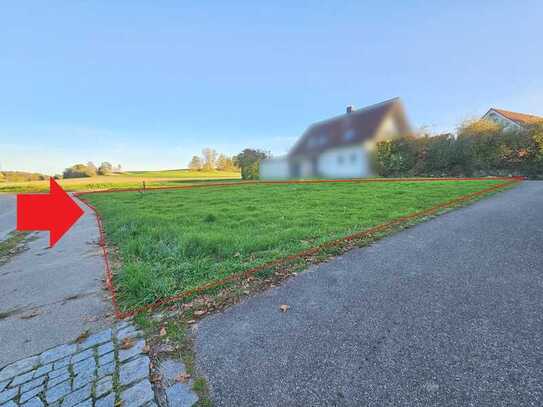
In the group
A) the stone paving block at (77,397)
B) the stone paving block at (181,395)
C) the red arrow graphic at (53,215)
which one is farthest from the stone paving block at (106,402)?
the red arrow graphic at (53,215)

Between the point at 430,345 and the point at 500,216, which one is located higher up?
the point at 500,216

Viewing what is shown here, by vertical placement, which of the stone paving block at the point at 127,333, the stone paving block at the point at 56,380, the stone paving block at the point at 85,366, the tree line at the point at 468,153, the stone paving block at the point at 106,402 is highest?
the tree line at the point at 468,153

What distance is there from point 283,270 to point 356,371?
1.69 meters

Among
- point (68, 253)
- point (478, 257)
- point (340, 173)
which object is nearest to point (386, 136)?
point (340, 173)

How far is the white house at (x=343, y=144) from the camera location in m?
22.2

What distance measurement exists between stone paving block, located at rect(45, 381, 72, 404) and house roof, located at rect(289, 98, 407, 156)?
2420 cm

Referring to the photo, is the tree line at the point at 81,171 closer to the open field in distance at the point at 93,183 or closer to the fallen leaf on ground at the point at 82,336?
the open field in distance at the point at 93,183

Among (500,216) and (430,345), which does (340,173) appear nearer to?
(500,216)

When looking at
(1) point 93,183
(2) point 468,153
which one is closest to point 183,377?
(2) point 468,153

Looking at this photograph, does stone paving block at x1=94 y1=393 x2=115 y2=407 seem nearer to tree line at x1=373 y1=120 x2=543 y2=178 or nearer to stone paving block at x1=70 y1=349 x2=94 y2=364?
stone paving block at x1=70 y1=349 x2=94 y2=364

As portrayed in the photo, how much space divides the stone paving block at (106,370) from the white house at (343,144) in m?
22.1

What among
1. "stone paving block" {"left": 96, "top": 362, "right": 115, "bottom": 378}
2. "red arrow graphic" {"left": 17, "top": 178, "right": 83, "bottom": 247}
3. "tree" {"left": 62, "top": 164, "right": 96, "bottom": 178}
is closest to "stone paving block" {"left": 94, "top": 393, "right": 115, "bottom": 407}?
"stone paving block" {"left": 96, "top": 362, "right": 115, "bottom": 378}

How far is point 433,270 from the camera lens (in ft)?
9.90

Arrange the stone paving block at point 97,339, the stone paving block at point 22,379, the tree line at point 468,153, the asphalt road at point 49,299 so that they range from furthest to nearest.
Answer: the tree line at point 468,153
the asphalt road at point 49,299
the stone paving block at point 97,339
the stone paving block at point 22,379
